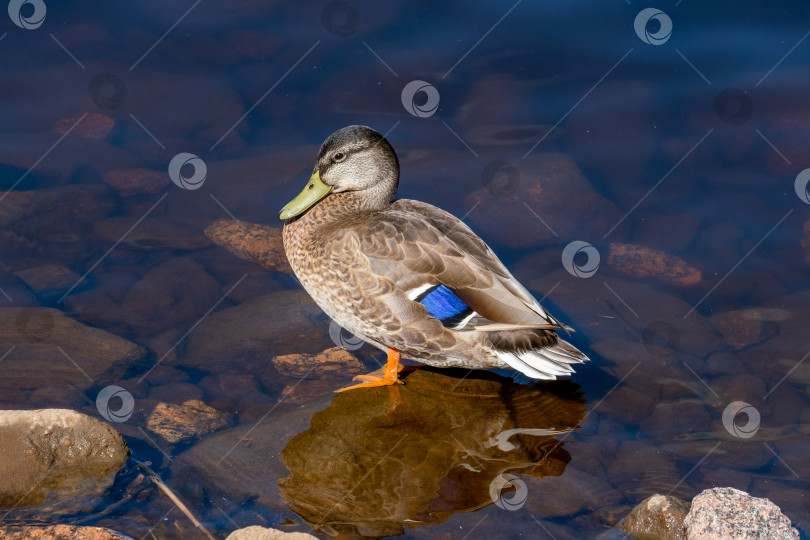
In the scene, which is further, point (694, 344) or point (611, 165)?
point (611, 165)

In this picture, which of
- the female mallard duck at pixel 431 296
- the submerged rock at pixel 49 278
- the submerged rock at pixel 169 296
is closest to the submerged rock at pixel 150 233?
the submerged rock at pixel 169 296

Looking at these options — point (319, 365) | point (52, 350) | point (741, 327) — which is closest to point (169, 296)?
point (52, 350)

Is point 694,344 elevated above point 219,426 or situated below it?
above

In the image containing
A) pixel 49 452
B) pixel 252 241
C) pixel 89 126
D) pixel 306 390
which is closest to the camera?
pixel 49 452

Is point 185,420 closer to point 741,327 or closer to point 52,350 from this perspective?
point 52,350

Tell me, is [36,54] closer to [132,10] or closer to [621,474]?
[132,10]

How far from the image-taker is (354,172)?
16.5 ft

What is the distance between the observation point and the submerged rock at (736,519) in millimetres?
3424

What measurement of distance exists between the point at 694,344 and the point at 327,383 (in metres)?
2.21

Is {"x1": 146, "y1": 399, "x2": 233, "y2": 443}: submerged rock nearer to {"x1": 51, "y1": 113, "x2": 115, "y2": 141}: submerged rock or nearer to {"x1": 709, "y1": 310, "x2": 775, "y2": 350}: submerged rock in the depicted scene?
{"x1": 51, "y1": 113, "x2": 115, "y2": 141}: submerged rock

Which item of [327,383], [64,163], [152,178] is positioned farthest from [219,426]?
[64,163]

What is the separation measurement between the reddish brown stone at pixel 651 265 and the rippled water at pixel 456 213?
0.11ft

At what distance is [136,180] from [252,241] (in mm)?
1065

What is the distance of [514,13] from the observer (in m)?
7.56
